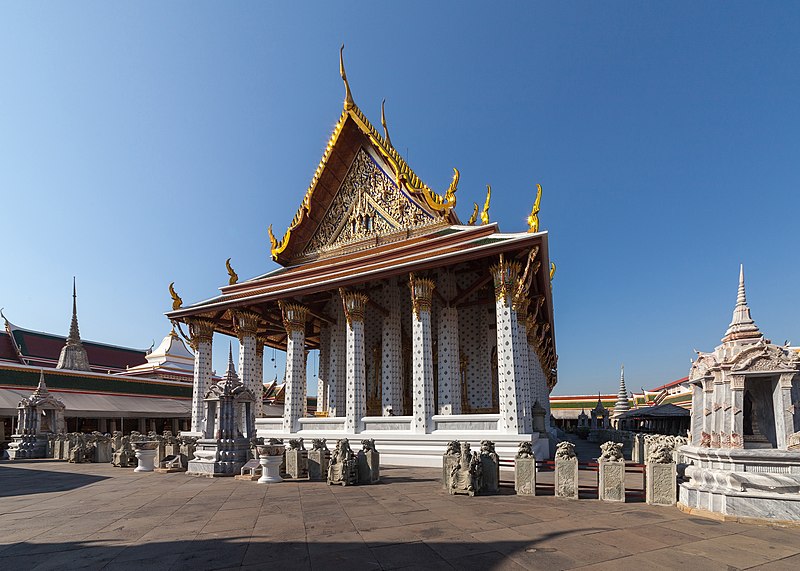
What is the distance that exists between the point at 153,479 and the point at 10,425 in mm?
19113

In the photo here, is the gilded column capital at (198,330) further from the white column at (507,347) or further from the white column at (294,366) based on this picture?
the white column at (507,347)

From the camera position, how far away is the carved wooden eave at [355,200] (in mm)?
19062

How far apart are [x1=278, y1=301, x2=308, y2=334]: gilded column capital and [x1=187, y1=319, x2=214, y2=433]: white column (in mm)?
5129

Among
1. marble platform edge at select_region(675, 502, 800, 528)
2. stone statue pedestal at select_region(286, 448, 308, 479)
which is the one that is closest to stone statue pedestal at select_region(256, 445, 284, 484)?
stone statue pedestal at select_region(286, 448, 308, 479)

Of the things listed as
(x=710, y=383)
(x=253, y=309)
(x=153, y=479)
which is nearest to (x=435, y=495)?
(x=710, y=383)

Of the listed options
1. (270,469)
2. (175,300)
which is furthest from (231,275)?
(270,469)

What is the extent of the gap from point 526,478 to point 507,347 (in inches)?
229

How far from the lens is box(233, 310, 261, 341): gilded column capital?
20094 millimetres

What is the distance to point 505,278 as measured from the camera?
14477 mm

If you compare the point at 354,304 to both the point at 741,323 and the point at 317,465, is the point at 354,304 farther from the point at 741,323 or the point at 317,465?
the point at 741,323

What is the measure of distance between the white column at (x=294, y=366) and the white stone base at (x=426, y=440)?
119cm

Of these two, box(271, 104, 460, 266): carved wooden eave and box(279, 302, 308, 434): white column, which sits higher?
box(271, 104, 460, 266): carved wooden eave

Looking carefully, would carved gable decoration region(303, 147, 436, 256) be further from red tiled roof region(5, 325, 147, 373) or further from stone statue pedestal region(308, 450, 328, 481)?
red tiled roof region(5, 325, 147, 373)

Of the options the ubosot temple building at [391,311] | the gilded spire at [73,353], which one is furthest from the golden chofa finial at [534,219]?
the gilded spire at [73,353]
